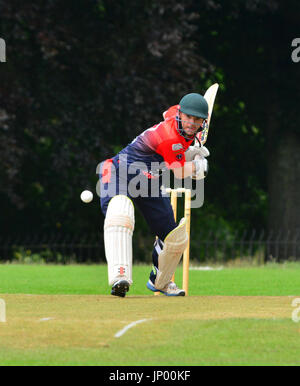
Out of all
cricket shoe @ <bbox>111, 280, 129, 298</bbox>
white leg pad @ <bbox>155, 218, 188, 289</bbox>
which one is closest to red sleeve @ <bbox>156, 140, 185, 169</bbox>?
white leg pad @ <bbox>155, 218, 188, 289</bbox>

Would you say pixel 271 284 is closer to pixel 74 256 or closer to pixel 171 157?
pixel 171 157

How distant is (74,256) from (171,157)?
10.9 m

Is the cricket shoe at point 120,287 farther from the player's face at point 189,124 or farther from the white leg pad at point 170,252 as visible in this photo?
the player's face at point 189,124

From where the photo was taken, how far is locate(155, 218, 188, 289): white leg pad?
27.9 ft

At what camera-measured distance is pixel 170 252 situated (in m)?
8.62

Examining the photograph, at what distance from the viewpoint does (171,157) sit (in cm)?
845

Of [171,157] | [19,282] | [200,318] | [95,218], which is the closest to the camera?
[200,318]

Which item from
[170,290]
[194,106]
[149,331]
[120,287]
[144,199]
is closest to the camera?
[149,331]

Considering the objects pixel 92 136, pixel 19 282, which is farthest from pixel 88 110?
pixel 19 282

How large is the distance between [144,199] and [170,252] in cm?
58

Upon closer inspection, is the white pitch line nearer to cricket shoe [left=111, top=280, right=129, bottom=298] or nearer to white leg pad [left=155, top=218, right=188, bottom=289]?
cricket shoe [left=111, top=280, right=129, bottom=298]

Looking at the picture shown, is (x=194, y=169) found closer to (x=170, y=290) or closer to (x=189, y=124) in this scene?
(x=189, y=124)

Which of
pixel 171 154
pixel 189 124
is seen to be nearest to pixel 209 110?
pixel 189 124

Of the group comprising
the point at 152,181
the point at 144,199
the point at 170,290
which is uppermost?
the point at 152,181
